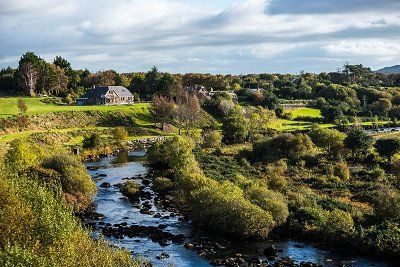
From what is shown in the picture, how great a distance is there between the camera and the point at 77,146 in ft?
362

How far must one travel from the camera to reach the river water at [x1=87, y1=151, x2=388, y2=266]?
4934 cm

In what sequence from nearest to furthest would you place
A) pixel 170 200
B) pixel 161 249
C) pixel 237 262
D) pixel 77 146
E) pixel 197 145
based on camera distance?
pixel 237 262, pixel 161 249, pixel 170 200, pixel 77 146, pixel 197 145

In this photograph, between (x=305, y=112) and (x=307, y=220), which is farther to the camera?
(x=305, y=112)

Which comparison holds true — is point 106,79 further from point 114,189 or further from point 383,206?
point 383,206

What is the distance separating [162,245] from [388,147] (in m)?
61.1

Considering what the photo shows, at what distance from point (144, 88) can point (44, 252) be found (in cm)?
16241

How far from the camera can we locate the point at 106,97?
538 ft

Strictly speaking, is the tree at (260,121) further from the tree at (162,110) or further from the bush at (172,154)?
the bush at (172,154)

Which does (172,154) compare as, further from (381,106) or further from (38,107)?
(381,106)

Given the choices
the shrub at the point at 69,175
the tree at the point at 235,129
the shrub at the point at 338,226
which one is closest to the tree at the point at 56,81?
the tree at the point at 235,129

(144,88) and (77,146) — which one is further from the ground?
(144,88)

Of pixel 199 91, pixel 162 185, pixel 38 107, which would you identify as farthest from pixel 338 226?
pixel 199 91

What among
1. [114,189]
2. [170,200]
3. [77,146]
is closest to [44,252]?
[170,200]

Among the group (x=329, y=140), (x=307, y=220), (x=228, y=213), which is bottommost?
(x=307, y=220)
